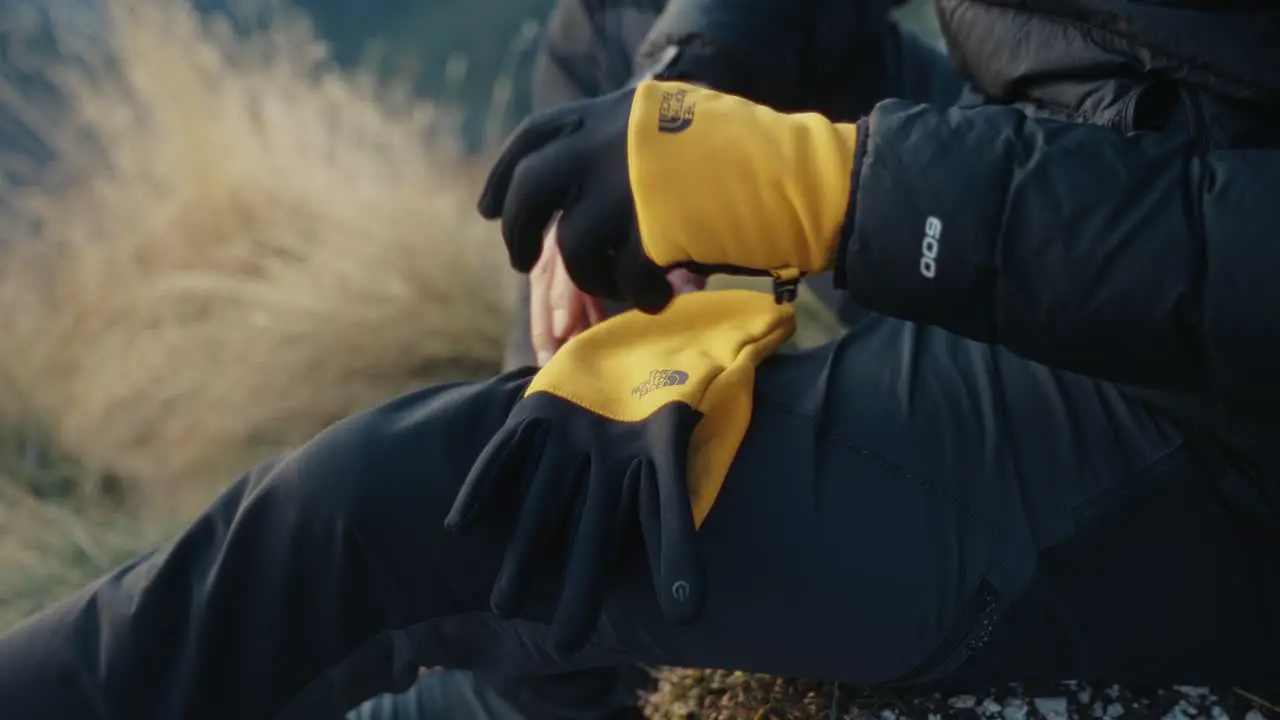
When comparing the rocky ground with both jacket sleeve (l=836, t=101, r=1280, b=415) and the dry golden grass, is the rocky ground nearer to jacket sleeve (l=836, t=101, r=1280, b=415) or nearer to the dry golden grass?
jacket sleeve (l=836, t=101, r=1280, b=415)

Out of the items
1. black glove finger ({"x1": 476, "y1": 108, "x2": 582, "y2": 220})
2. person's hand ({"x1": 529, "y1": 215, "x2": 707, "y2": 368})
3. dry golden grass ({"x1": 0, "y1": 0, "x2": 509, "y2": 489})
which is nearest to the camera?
black glove finger ({"x1": 476, "y1": 108, "x2": 582, "y2": 220})

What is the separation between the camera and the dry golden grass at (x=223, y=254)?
2.18 m

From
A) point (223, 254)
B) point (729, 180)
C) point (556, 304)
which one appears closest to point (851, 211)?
point (729, 180)

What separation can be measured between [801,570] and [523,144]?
1.04ft

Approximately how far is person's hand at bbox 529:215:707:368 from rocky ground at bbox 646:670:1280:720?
1.08 feet

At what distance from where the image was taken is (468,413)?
75 centimetres

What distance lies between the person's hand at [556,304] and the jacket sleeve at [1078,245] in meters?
0.34

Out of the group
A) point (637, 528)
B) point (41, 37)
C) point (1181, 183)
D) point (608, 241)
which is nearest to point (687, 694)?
point (637, 528)

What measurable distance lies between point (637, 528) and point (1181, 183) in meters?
0.37

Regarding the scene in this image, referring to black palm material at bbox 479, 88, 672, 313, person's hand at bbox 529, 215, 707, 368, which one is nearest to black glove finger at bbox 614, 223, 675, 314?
black palm material at bbox 479, 88, 672, 313

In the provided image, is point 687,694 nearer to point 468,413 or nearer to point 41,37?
point 468,413

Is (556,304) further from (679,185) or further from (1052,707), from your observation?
(1052,707)

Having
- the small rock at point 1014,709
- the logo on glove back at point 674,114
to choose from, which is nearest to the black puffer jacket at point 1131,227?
the logo on glove back at point 674,114

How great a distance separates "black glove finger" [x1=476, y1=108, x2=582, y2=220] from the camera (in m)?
0.72
